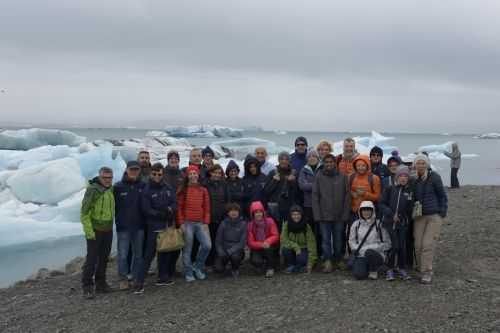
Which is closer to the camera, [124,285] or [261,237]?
[124,285]

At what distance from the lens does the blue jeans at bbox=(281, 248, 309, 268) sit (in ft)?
17.6

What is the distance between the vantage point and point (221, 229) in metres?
5.32

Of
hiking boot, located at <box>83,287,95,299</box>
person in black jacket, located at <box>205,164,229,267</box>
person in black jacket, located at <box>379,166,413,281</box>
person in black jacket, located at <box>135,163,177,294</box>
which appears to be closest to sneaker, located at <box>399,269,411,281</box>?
person in black jacket, located at <box>379,166,413,281</box>

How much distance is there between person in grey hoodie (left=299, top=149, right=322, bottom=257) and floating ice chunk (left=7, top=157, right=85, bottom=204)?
32.8 ft

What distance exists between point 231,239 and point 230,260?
254mm

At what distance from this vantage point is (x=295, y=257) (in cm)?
542

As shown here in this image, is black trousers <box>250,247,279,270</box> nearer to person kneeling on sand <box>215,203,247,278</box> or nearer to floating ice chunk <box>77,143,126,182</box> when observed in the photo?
person kneeling on sand <box>215,203,247,278</box>

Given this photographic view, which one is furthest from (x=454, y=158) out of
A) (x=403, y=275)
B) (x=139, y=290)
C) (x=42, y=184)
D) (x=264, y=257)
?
(x=42, y=184)

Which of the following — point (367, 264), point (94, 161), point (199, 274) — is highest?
point (94, 161)

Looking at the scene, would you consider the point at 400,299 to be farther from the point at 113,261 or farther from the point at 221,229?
the point at 113,261

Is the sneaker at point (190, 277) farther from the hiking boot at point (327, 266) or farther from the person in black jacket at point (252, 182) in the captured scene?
the hiking boot at point (327, 266)

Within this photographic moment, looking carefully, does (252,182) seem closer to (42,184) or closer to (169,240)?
(169,240)

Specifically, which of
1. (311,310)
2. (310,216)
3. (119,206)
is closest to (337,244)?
(310,216)

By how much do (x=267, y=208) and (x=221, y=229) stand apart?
63cm
